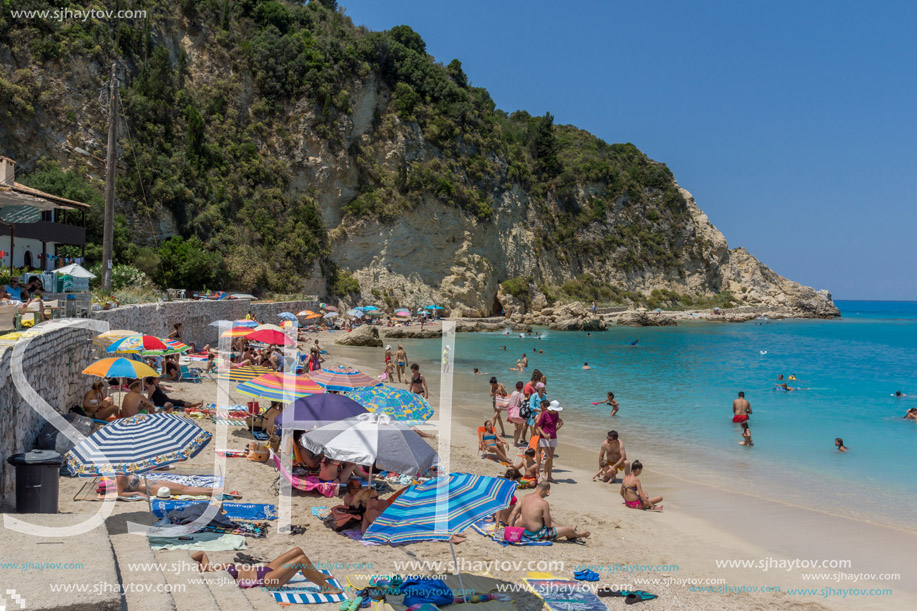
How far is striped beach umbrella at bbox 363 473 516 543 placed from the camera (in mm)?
5375

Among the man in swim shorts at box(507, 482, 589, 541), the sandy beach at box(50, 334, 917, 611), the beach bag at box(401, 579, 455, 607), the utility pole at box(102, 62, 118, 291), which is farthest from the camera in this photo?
the utility pole at box(102, 62, 118, 291)

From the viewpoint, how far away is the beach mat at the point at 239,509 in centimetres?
681

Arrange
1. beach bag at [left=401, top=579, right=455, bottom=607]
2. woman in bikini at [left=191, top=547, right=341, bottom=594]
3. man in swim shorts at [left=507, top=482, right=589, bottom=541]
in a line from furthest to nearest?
man in swim shorts at [left=507, top=482, right=589, bottom=541] < beach bag at [left=401, top=579, right=455, bottom=607] < woman in bikini at [left=191, top=547, right=341, bottom=594]

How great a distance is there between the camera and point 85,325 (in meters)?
11.1

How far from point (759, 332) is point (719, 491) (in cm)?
5684

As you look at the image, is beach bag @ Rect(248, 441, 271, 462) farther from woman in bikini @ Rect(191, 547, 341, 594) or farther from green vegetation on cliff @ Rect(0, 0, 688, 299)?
green vegetation on cliff @ Rect(0, 0, 688, 299)

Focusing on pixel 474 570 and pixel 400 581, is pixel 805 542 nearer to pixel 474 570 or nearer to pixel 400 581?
pixel 474 570

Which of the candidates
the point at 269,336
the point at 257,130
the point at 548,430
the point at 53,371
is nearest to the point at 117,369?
the point at 53,371

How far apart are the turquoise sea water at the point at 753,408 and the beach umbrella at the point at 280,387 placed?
24.6ft

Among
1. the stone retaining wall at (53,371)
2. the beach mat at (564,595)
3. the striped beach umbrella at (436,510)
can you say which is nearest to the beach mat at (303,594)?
the striped beach umbrella at (436,510)

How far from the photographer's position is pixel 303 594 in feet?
17.8

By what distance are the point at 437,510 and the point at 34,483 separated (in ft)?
13.1

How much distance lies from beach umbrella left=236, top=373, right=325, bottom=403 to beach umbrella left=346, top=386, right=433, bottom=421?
76 cm

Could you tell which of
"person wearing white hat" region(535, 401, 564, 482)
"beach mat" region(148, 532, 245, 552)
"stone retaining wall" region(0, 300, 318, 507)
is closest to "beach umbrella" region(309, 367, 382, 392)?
"person wearing white hat" region(535, 401, 564, 482)
